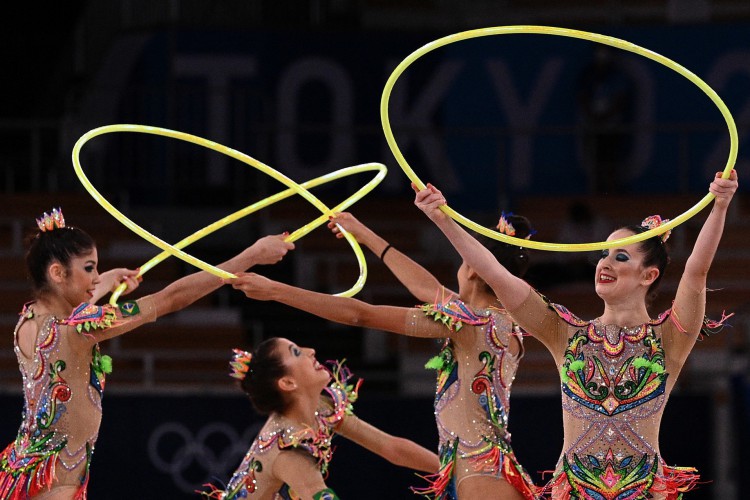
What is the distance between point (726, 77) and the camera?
10.0m

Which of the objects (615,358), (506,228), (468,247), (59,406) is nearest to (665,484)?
(615,358)

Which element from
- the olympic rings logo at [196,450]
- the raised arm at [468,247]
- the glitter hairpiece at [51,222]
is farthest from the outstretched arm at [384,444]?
the olympic rings logo at [196,450]

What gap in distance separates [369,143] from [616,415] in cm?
643

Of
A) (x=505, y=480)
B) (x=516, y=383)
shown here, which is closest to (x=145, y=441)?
(x=516, y=383)

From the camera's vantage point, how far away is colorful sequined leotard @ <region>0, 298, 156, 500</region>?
15.4ft

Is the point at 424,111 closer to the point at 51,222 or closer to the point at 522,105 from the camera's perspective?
the point at 522,105

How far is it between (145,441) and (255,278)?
129 inches

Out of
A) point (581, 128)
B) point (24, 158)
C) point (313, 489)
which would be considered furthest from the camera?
point (24, 158)

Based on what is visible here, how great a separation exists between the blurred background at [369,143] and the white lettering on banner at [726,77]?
14mm

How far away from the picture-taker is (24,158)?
11.1 metres

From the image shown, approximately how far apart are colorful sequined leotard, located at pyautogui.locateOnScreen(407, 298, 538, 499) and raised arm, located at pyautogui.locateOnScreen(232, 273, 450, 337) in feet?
0.22

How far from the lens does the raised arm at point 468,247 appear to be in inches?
165

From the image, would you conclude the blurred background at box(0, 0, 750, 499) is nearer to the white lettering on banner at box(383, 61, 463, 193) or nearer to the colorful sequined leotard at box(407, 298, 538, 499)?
the white lettering on banner at box(383, 61, 463, 193)

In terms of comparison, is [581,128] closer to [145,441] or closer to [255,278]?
[145,441]
